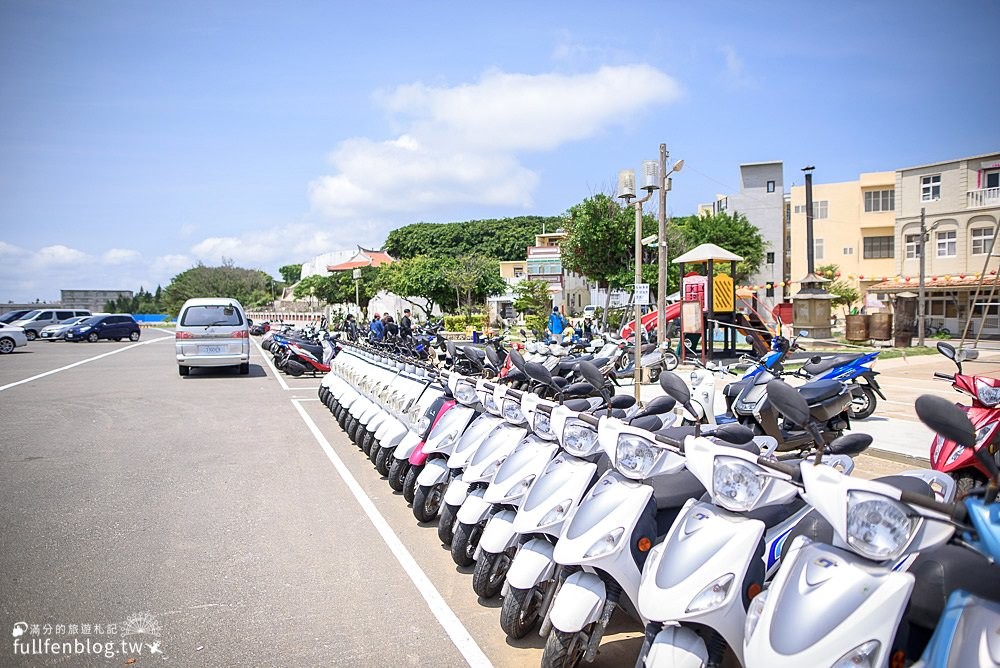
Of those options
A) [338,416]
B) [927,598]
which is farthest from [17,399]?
[927,598]

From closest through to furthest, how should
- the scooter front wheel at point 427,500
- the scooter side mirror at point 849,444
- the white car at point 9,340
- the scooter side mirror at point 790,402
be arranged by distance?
the scooter side mirror at point 790,402 < the scooter side mirror at point 849,444 < the scooter front wheel at point 427,500 < the white car at point 9,340

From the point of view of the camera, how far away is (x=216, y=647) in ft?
11.8

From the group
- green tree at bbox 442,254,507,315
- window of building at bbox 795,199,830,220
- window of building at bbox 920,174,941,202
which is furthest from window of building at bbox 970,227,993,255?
green tree at bbox 442,254,507,315

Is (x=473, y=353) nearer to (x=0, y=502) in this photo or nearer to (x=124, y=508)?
(x=124, y=508)

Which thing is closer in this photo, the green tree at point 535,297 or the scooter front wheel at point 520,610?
the scooter front wheel at point 520,610

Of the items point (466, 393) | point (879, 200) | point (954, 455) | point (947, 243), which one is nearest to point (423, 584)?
point (466, 393)

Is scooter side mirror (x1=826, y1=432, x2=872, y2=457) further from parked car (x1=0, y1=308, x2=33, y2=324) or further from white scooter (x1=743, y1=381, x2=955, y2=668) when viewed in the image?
parked car (x1=0, y1=308, x2=33, y2=324)

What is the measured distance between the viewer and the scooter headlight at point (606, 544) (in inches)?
118

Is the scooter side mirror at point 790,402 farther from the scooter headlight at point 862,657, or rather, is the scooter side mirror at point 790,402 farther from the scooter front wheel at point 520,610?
the scooter front wheel at point 520,610

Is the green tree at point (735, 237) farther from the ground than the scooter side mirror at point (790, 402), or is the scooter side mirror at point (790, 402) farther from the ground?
the green tree at point (735, 237)

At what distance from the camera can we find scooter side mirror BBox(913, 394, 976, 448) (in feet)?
6.67

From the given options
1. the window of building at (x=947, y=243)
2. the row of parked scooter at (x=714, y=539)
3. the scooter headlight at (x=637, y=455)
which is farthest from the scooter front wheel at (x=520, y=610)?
the window of building at (x=947, y=243)

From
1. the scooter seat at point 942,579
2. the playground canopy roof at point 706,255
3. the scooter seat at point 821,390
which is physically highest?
the playground canopy roof at point 706,255

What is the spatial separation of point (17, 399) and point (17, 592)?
10.1 metres
